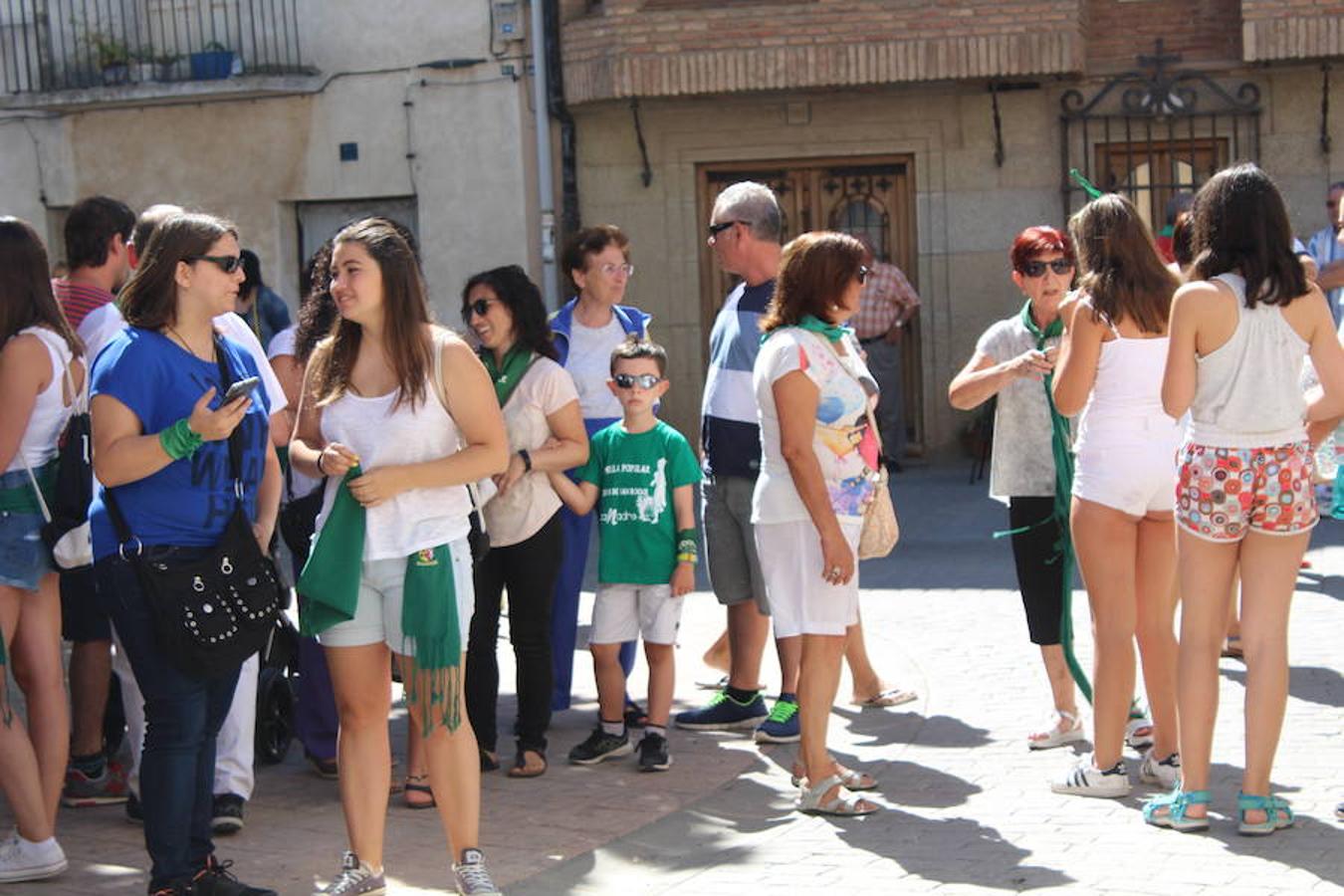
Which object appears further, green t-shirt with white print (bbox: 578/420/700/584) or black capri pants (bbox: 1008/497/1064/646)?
green t-shirt with white print (bbox: 578/420/700/584)

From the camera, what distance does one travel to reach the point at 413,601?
5355 mm

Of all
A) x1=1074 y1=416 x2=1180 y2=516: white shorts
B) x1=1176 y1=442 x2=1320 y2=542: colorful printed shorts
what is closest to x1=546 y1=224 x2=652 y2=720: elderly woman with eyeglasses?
x1=1074 y1=416 x2=1180 y2=516: white shorts

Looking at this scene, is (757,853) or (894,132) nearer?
(757,853)

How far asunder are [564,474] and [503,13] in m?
11.0

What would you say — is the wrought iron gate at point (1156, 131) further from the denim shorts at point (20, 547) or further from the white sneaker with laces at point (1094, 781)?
the denim shorts at point (20, 547)

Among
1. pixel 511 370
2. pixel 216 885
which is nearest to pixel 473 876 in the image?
pixel 216 885

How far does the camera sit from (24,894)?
5.75m

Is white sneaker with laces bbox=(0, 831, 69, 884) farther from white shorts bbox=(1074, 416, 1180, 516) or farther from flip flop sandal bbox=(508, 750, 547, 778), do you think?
white shorts bbox=(1074, 416, 1180, 516)

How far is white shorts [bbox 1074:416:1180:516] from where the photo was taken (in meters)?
6.33

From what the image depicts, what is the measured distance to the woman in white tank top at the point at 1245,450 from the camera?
586 centimetres

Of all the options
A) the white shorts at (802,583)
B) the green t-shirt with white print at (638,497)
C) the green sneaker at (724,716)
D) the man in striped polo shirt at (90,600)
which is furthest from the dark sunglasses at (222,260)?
the green sneaker at (724,716)

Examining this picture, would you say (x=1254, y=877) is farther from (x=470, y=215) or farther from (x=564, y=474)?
(x=470, y=215)

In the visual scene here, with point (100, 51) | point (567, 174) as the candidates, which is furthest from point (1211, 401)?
point (100, 51)

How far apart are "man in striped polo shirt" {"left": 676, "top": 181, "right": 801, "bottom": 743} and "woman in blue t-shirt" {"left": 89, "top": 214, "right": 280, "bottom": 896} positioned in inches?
99.0
